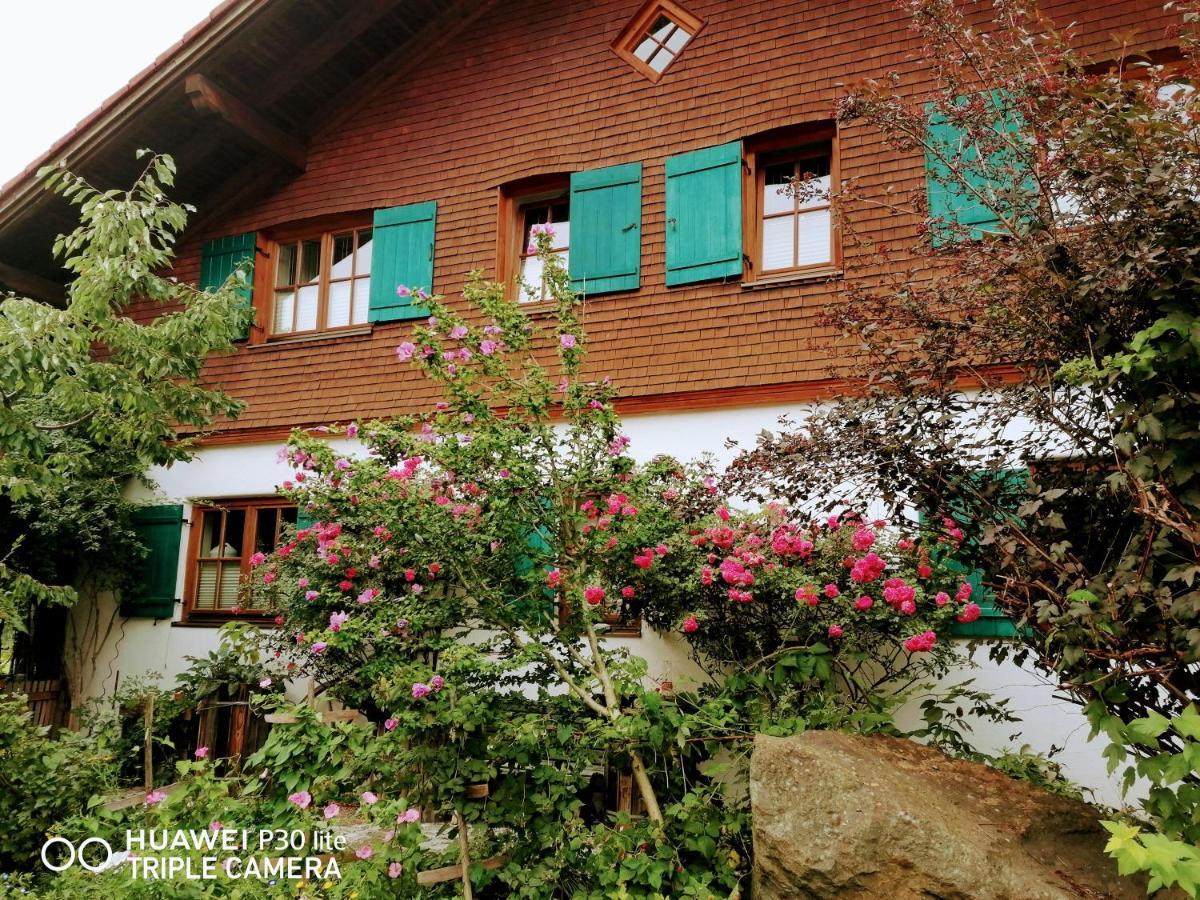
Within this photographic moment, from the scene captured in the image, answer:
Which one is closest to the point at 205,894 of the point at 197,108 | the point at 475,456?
the point at 475,456

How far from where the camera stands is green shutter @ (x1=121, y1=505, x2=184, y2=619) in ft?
28.4

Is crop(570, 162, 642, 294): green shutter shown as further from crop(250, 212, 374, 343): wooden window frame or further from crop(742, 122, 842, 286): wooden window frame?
crop(250, 212, 374, 343): wooden window frame

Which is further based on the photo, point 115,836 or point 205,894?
point 115,836

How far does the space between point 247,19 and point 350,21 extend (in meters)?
1.05

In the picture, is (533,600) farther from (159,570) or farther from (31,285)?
(31,285)

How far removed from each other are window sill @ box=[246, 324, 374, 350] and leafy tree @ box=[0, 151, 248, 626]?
3.85ft

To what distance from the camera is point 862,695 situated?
5.49 meters

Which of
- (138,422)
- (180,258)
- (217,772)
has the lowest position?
(217,772)

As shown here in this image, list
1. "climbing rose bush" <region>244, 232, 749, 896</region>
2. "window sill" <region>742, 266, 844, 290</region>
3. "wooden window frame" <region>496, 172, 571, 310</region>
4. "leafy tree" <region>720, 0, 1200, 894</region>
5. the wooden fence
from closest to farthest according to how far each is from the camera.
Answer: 1. "leafy tree" <region>720, 0, 1200, 894</region>
2. "climbing rose bush" <region>244, 232, 749, 896</region>
3. "window sill" <region>742, 266, 844, 290</region>
4. "wooden window frame" <region>496, 172, 571, 310</region>
5. the wooden fence

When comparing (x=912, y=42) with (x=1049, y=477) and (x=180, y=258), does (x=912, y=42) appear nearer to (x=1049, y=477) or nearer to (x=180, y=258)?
(x=1049, y=477)

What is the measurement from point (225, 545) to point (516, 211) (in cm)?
428

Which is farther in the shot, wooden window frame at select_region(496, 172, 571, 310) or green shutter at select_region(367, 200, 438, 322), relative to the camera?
green shutter at select_region(367, 200, 438, 322)

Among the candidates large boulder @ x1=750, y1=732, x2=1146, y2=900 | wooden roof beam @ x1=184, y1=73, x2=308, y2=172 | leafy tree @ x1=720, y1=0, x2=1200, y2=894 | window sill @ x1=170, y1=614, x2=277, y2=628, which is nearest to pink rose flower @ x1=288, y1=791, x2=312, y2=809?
large boulder @ x1=750, y1=732, x2=1146, y2=900

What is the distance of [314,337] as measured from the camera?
8.77 m
